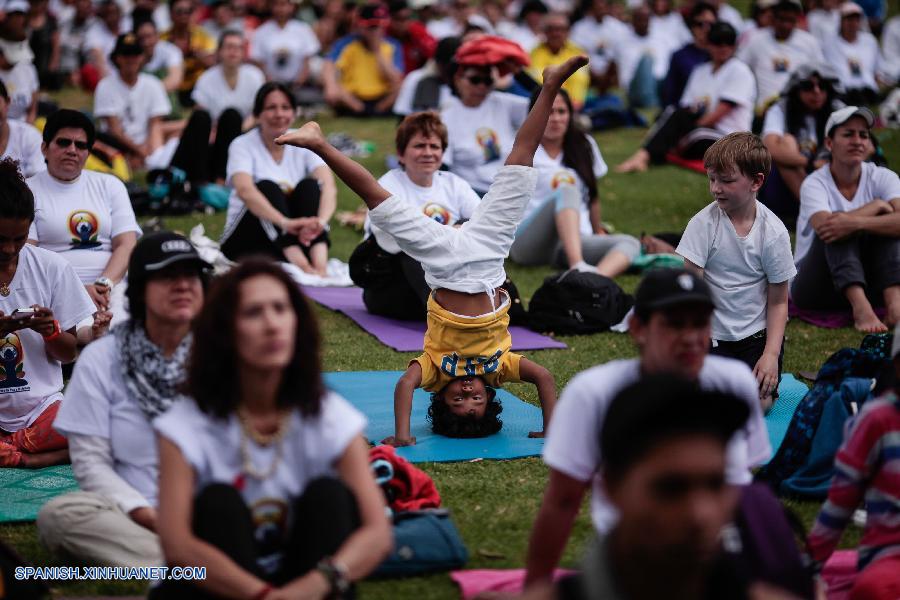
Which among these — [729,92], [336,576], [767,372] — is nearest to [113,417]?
[336,576]

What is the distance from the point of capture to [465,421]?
5633mm

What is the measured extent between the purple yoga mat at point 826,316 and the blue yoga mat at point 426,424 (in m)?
2.59

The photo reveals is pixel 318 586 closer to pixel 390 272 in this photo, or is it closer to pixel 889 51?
pixel 390 272

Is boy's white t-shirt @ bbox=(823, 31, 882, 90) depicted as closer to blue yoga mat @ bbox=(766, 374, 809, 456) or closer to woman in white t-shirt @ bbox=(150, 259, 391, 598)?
blue yoga mat @ bbox=(766, 374, 809, 456)

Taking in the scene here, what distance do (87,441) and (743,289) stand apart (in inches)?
128

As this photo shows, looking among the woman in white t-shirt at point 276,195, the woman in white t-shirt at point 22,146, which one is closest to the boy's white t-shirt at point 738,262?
the woman in white t-shirt at point 276,195

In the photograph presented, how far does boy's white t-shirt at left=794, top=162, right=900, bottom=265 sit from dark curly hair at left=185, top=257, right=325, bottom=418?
5138 millimetres

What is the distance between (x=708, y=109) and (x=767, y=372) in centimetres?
736

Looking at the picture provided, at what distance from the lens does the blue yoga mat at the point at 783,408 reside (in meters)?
5.69

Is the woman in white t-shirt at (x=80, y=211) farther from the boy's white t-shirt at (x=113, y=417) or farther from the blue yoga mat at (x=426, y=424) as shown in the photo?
the boy's white t-shirt at (x=113, y=417)

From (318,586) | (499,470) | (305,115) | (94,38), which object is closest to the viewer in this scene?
(318,586)

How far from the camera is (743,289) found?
226 inches

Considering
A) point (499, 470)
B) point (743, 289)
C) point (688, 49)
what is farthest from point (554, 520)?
point (688, 49)

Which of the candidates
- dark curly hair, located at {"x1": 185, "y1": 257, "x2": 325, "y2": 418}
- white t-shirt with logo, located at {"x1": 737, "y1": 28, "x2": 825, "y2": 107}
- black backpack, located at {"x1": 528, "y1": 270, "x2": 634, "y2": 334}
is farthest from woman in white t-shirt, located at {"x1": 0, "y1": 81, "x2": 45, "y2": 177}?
white t-shirt with logo, located at {"x1": 737, "y1": 28, "x2": 825, "y2": 107}
